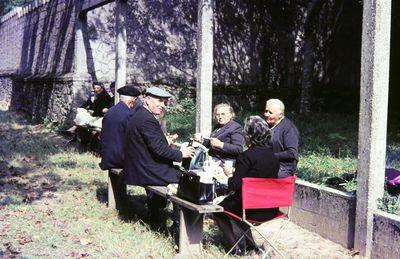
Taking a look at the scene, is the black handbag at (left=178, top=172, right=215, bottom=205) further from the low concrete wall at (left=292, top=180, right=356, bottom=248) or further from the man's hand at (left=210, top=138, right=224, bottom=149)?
the low concrete wall at (left=292, top=180, right=356, bottom=248)

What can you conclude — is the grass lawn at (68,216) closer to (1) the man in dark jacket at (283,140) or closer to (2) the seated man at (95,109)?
(2) the seated man at (95,109)

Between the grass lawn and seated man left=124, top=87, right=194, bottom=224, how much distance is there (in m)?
0.61

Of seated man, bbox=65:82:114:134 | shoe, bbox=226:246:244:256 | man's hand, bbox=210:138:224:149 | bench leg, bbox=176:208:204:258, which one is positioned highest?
seated man, bbox=65:82:114:134

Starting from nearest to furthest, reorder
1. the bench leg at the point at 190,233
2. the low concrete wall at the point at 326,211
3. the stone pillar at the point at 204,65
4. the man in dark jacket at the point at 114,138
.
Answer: the bench leg at the point at 190,233 < the low concrete wall at the point at 326,211 < the man in dark jacket at the point at 114,138 < the stone pillar at the point at 204,65

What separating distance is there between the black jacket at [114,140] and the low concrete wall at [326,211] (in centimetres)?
223

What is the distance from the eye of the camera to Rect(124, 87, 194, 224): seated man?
5.01 m

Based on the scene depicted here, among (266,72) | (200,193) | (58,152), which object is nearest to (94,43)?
(58,152)

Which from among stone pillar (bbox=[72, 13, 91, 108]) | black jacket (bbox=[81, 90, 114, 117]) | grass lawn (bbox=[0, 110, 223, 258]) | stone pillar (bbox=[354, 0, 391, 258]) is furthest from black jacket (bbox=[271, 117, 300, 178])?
stone pillar (bbox=[72, 13, 91, 108])

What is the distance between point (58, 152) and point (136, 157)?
217 inches

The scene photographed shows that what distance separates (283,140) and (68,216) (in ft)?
9.01

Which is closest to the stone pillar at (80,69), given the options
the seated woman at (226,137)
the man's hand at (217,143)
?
the seated woman at (226,137)

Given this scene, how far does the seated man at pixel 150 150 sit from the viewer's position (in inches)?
197

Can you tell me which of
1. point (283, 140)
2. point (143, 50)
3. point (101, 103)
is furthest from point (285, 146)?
point (143, 50)

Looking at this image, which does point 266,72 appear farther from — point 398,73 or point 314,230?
point 314,230
